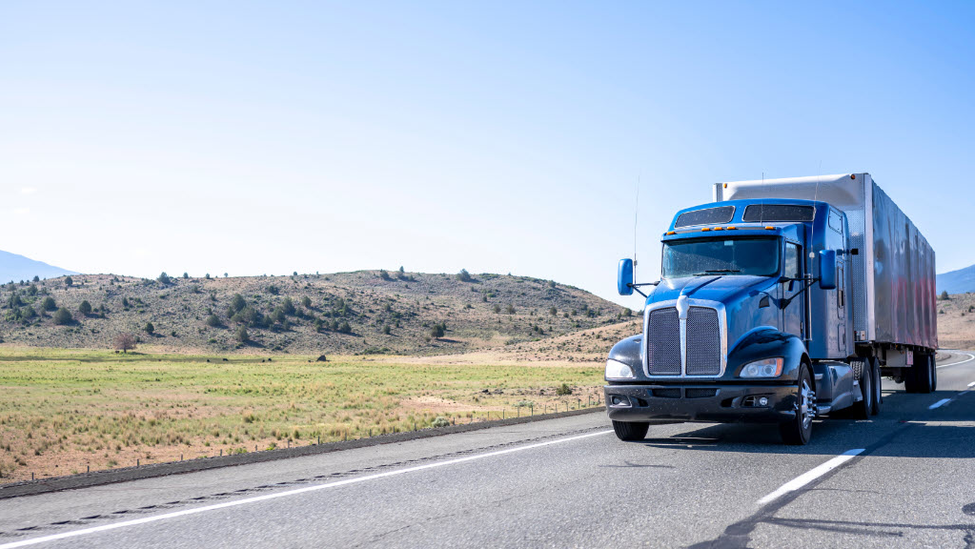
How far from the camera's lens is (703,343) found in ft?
35.8

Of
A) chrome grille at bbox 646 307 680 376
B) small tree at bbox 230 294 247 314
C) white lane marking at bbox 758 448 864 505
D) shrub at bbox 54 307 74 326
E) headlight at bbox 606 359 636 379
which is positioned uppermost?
small tree at bbox 230 294 247 314

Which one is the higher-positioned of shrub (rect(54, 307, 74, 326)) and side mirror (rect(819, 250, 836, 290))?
shrub (rect(54, 307, 74, 326))

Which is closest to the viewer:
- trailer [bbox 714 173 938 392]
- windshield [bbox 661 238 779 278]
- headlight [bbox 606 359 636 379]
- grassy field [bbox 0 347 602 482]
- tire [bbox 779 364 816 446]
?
tire [bbox 779 364 816 446]

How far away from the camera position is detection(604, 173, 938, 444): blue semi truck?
10.8 meters

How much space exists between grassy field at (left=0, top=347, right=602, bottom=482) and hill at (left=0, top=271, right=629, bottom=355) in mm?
37480

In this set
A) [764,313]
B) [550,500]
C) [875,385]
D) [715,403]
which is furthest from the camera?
[875,385]

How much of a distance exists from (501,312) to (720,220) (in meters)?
124

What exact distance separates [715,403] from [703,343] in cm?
78

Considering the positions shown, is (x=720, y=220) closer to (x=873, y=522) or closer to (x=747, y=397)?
(x=747, y=397)

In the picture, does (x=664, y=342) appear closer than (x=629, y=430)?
Yes

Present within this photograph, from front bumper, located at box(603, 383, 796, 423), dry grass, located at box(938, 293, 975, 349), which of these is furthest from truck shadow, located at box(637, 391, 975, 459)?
dry grass, located at box(938, 293, 975, 349)

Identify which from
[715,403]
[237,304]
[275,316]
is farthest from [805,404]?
[237,304]

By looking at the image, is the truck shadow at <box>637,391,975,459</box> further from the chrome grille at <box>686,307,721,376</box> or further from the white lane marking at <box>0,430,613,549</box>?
the white lane marking at <box>0,430,613,549</box>

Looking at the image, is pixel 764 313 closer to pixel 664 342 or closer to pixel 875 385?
pixel 664 342
